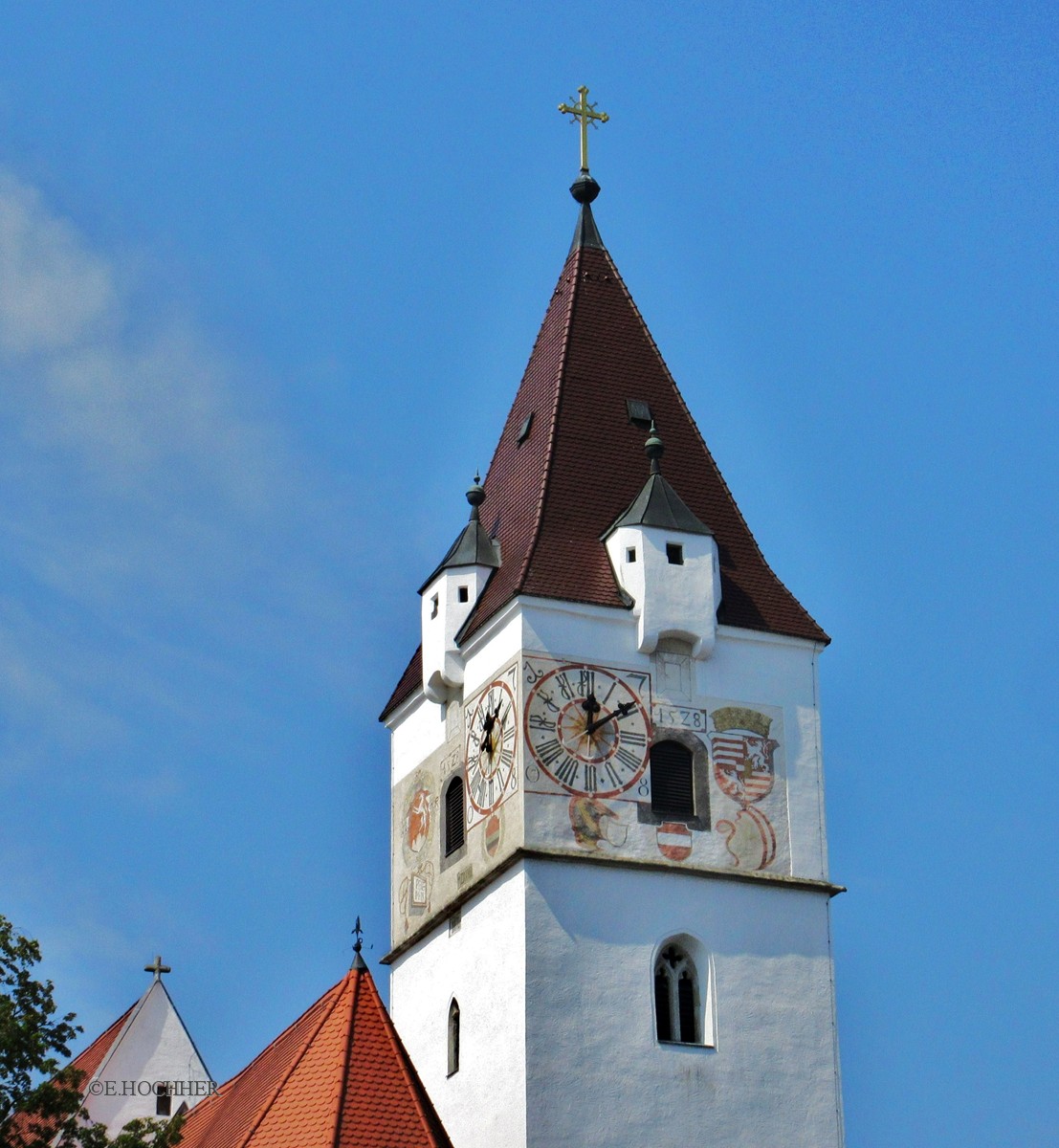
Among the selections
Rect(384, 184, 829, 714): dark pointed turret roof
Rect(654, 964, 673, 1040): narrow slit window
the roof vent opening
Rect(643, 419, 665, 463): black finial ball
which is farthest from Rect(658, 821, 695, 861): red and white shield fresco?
the roof vent opening

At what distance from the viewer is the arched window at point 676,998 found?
94.0ft

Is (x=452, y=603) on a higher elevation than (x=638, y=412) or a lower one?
lower

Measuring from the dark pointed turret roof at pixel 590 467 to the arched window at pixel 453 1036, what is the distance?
442 centimetres

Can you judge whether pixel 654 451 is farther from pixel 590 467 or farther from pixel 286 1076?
pixel 286 1076

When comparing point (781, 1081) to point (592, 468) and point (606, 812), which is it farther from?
point (592, 468)

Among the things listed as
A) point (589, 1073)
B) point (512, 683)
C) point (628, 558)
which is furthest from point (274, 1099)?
point (628, 558)

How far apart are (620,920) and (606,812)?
120cm

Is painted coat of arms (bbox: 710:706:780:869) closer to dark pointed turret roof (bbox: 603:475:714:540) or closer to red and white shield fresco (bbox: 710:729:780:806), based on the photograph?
red and white shield fresco (bbox: 710:729:780:806)

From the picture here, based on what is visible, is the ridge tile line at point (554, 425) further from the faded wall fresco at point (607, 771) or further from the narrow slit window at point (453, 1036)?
the narrow slit window at point (453, 1036)

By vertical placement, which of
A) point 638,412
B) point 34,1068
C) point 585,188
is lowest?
point 34,1068

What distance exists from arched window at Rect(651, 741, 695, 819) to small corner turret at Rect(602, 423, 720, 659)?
1.22 m

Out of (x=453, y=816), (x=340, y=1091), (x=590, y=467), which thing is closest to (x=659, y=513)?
(x=590, y=467)

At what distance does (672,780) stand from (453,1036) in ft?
12.4

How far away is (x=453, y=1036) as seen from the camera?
97.7 ft
